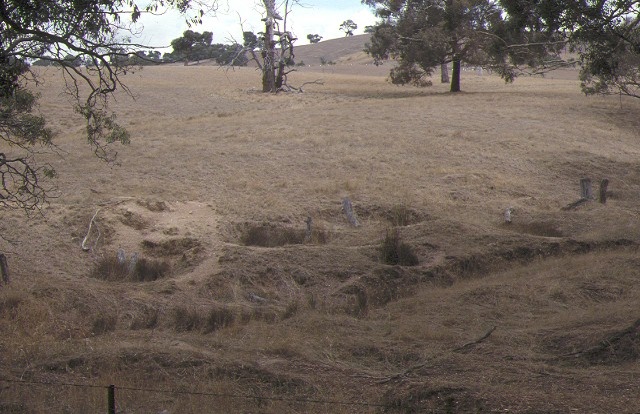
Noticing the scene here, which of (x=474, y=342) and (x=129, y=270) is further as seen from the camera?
(x=129, y=270)

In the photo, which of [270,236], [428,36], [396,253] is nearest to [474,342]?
[396,253]

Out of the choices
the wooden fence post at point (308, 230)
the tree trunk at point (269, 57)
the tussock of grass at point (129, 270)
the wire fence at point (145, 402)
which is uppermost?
the tree trunk at point (269, 57)

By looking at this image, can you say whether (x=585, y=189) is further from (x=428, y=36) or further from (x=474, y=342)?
(x=428, y=36)

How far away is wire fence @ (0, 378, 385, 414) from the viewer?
7965mm

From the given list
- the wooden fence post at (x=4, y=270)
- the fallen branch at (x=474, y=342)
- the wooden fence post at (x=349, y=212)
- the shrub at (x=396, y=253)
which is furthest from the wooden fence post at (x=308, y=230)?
the fallen branch at (x=474, y=342)

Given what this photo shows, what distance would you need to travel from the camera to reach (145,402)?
827 centimetres

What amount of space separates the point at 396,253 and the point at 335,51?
107593mm

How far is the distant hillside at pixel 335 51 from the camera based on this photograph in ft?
359

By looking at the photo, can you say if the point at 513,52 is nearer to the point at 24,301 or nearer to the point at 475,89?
the point at 24,301

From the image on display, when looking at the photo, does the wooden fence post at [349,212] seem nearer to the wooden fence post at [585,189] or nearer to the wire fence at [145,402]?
the wooden fence post at [585,189]

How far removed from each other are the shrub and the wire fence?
7.80 meters

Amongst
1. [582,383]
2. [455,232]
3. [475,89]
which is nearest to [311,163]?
[455,232]

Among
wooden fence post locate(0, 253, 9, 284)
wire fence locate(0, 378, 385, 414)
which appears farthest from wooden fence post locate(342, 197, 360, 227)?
wire fence locate(0, 378, 385, 414)

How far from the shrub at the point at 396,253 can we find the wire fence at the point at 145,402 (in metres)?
7.80
